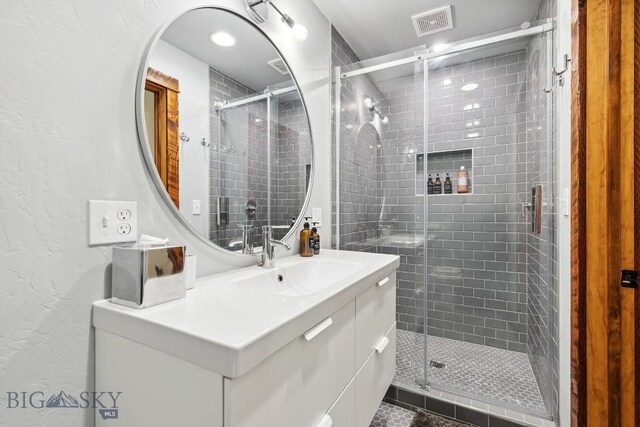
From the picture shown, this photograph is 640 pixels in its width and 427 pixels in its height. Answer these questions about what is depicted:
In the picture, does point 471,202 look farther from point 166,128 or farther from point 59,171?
point 59,171

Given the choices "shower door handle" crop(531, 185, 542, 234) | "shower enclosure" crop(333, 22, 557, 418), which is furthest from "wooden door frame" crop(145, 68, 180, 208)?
"shower door handle" crop(531, 185, 542, 234)

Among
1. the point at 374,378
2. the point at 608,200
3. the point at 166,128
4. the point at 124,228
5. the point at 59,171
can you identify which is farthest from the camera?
the point at 374,378

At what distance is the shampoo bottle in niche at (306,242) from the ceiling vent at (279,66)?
0.84m

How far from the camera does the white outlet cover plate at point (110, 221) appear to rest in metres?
0.79

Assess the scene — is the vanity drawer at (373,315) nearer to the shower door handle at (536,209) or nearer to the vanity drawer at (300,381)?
the vanity drawer at (300,381)

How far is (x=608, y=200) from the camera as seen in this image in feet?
3.81

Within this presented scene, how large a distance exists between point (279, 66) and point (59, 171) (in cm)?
117

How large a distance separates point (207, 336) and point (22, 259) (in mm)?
489

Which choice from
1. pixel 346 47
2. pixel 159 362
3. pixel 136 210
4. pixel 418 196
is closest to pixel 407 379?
pixel 418 196

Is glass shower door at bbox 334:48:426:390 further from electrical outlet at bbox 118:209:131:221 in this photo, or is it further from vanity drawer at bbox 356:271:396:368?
electrical outlet at bbox 118:209:131:221

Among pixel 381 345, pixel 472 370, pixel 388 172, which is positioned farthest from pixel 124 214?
pixel 472 370

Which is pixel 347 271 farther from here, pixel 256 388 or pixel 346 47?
pixel 346 47

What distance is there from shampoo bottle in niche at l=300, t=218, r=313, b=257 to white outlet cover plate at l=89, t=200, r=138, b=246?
928 mm

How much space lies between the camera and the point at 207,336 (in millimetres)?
584
